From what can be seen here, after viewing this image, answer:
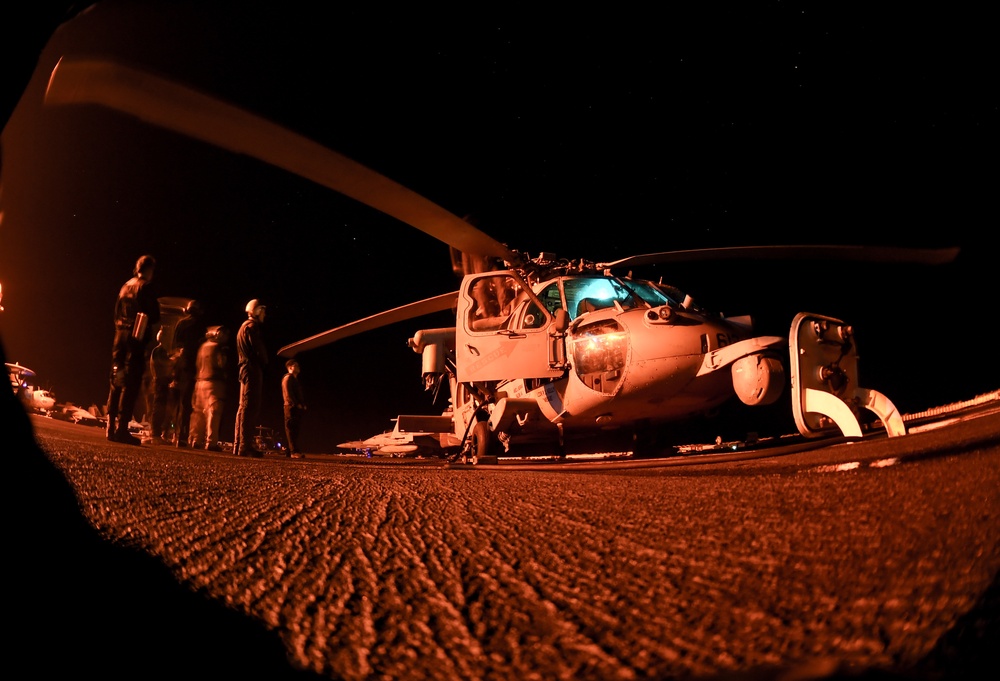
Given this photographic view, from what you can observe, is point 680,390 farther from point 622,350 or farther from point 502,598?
point 502,598

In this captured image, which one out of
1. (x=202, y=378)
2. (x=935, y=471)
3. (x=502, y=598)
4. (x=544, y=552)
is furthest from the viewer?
(x=202, y=378)

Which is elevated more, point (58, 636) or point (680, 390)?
point (680, 390)

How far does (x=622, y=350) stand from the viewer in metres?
3.65

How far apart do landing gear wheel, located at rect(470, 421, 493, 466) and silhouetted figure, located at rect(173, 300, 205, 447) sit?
2578 millimetres

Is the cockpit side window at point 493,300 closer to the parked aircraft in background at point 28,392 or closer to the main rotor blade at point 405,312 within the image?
the main rotor blade at point 405,312

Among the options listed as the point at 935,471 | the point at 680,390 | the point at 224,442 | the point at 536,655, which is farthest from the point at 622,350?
the point at 536,655

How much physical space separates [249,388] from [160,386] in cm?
98

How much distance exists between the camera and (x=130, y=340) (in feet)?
4.64

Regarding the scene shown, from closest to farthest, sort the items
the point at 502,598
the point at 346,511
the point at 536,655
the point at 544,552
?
the point at 536,655 < the point at 502,598 < the point at 544,552 < the point at 346,511

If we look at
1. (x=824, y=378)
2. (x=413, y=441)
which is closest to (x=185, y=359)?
(x=824, y=378)

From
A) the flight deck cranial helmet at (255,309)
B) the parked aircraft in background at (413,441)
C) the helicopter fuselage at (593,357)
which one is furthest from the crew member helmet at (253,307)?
the parked aircraft in background at (413,441)

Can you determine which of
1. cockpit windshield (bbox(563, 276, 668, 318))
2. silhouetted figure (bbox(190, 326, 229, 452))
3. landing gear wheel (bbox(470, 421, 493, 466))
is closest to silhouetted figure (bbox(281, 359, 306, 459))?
silhouetted figure (bbox(190, 326, 229, 452))

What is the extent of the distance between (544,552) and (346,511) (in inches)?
18.6

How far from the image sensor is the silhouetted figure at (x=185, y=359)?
1636 mm
